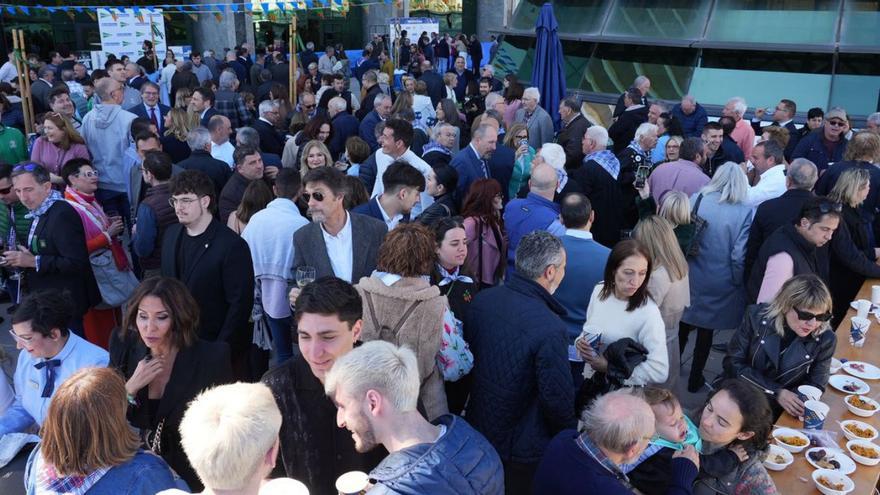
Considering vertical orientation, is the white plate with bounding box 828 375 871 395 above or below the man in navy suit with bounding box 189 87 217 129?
below

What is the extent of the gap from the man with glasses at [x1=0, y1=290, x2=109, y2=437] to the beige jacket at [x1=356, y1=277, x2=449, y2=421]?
4.73 ft

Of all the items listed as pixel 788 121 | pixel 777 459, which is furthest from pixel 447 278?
pixel 788 121

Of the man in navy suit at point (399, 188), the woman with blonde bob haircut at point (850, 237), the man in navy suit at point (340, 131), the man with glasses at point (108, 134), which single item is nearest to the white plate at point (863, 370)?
the woman with blonde bob haircut at point (850, 237)

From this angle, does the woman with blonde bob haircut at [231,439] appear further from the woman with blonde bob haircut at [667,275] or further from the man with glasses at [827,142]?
the man with glasses at [827,142]

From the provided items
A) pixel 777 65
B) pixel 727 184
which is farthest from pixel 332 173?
pixel 777 65

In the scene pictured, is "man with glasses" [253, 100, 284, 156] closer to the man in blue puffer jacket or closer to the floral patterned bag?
the floral patterned bag

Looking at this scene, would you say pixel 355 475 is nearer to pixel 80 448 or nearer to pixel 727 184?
pixel 80 448

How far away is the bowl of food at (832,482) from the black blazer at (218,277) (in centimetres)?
339

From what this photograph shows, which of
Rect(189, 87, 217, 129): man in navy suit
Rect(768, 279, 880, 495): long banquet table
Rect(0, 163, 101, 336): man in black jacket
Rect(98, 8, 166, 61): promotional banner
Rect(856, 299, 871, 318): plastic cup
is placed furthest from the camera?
Rect(98, 8, 166, 61): promotional banner

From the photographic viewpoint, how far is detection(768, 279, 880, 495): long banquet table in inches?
132

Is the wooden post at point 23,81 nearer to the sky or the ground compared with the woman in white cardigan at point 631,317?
nearer to the sky

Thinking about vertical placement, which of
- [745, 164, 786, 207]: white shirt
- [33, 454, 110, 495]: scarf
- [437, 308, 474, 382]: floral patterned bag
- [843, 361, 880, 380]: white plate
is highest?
[745, 164, 786, 207]: white shirt

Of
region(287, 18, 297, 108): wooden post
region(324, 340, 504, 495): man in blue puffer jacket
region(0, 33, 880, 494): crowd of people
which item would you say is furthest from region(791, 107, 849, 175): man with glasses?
region(287, 18, 297, 108): wooden post

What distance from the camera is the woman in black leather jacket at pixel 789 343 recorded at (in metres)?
3.88
